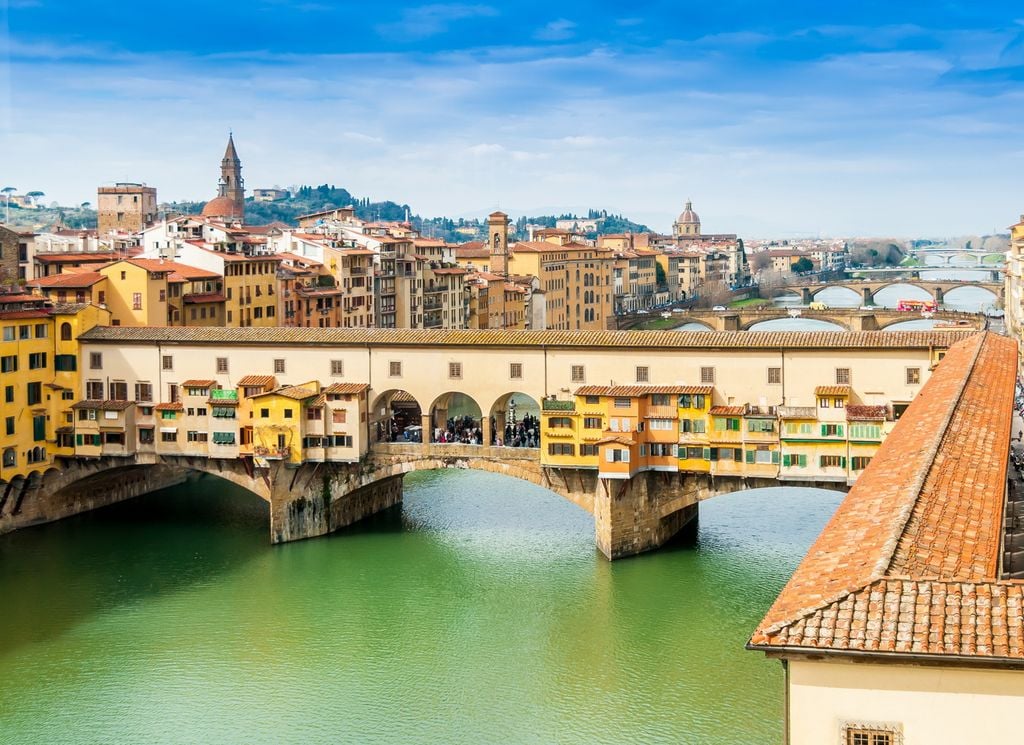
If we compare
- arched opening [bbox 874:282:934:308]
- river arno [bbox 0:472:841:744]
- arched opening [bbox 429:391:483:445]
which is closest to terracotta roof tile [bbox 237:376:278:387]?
river arno [bbox 0:472:841:744]

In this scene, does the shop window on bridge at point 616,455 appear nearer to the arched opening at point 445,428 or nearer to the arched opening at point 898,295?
the arched opening at point 445,428

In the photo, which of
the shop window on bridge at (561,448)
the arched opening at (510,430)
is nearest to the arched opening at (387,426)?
the arched opening at (510,430)

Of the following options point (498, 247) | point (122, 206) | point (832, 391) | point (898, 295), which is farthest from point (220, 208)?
point (898, 295)

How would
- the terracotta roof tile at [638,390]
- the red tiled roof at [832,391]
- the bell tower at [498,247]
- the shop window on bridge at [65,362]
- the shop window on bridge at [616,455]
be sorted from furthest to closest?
the bell tower at [498,247] < the shop window on bridge at [65,362] < the terracotta roof tile at [638,390] < the shop window on bridge at [616,455] < the red tiled roof at [832,391]

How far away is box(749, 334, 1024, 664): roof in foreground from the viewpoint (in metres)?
8.11

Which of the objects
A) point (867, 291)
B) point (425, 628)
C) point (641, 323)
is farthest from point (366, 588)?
point (867, 291)

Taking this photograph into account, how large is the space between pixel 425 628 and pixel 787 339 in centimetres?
958

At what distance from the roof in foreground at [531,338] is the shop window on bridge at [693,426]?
5.09 ft

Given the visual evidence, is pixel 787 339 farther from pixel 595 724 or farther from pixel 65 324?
pixel 65 324

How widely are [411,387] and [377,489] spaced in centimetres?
353

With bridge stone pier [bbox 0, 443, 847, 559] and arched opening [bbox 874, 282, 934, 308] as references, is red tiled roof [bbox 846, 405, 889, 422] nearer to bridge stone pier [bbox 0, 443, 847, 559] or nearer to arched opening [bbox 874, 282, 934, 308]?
bridge stone pier [bbox 0, 443, 847, 559]

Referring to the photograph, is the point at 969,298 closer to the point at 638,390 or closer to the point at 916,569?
the point at 638,390

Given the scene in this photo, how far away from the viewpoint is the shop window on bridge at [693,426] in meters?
26.6

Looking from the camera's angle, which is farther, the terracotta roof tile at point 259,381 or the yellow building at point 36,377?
the terracotta roof tile at point 259,381
